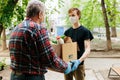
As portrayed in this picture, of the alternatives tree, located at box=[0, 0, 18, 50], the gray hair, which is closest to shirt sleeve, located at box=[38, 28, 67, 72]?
the gray hair

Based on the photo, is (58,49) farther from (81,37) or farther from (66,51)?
(81,37)

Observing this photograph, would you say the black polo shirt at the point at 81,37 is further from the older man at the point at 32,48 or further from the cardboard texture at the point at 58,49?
the older man at the point at 32,48

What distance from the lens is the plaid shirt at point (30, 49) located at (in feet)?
9.66

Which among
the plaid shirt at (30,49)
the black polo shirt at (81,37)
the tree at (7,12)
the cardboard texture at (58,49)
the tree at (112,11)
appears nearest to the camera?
the plaid shirt at (30,49)

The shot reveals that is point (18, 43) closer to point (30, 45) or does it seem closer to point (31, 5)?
point (30, 45)

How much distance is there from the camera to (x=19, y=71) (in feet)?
9.86

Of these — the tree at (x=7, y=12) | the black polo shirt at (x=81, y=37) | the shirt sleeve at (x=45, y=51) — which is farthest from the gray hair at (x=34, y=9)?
the tree at (x=7, y=12)

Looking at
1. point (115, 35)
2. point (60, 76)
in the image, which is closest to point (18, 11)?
point (60, 76)

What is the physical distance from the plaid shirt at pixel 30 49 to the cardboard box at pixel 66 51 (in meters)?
0.81

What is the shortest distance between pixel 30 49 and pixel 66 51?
997mm

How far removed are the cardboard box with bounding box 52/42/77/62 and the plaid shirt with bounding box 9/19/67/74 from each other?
0.81 meters

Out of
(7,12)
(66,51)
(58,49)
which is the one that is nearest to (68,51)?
(66,51)

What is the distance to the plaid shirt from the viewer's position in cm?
295

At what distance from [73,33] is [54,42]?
63cm
